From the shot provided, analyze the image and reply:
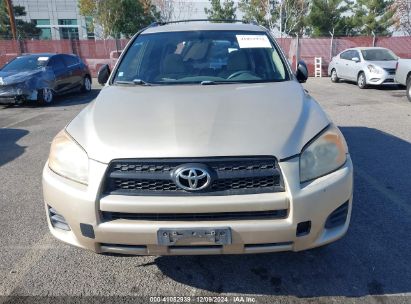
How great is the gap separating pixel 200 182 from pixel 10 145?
5698 mm

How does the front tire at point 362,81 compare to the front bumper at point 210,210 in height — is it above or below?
below

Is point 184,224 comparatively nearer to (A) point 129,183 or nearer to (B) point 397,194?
(A) point 129,183

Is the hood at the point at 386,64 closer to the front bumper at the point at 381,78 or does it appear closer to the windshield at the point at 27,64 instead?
the front bumper at the point at 381,78

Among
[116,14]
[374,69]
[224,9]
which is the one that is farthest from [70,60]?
[224,9]

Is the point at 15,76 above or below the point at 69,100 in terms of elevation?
above

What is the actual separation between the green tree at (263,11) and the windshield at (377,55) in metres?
25.0

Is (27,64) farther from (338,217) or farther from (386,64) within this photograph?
(386,64)

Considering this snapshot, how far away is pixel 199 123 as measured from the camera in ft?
8.09

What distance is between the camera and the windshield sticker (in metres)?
3.85

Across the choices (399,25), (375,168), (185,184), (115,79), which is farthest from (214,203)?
(399,25)

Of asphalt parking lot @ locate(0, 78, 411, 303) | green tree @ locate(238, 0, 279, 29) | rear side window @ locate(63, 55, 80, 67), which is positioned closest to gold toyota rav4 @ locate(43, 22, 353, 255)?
asphalt parking lot @ locate(0, 78, 411, 303)

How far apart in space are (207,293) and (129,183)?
1.00 metres

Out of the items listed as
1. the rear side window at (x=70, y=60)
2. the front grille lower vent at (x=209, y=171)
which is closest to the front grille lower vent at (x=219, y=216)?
the front grille lower vent at (x=209, y=171)

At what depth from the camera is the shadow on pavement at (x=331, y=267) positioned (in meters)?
2.67
